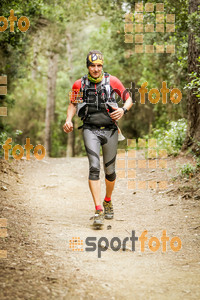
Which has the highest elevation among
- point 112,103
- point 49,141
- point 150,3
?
point 150,3

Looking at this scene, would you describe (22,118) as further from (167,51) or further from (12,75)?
(167,51)

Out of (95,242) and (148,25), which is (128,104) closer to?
(95,242)

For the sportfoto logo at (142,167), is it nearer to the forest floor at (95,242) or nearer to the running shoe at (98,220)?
the forest floor at (95,242)

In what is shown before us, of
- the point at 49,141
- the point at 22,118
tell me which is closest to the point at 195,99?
the point at 49,141

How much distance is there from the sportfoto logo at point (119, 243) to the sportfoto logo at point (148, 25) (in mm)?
8588

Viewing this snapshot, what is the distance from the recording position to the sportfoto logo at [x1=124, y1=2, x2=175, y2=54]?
11.6m

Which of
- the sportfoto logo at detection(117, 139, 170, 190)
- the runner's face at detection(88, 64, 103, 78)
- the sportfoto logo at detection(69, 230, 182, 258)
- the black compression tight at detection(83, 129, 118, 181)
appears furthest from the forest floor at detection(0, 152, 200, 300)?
the runner's face at detection(88, 64, 103, 78)

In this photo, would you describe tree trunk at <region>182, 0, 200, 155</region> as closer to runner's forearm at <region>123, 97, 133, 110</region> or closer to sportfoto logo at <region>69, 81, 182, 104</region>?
sportfoto logo at <region>69, 81, 182, 104</region>

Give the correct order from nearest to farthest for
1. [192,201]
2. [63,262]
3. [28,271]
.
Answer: [28,271] < [63,262] < [192,201]

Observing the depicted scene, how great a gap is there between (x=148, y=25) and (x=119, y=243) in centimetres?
1123

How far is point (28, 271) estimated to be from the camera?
335cm

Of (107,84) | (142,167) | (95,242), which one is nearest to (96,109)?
(107,84)

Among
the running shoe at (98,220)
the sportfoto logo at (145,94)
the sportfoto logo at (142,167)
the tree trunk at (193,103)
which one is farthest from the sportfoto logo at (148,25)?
the running shoe at (98,220)

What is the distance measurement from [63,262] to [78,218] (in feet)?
6.99
